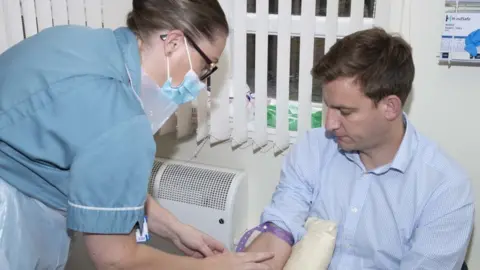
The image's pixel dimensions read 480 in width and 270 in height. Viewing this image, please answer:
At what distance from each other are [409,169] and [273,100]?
702 millimetres

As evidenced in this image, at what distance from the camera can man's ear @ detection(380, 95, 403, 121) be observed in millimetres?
1531

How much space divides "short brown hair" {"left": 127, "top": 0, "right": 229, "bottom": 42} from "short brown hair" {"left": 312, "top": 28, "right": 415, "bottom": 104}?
380mm

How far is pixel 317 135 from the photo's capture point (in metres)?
1.77

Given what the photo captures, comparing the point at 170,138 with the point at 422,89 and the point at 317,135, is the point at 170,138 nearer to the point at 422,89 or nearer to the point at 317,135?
the point at 317,135

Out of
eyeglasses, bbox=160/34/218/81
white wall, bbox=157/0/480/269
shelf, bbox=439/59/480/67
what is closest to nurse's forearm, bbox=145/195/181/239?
eyeglasses, bbox=160/34/218/81

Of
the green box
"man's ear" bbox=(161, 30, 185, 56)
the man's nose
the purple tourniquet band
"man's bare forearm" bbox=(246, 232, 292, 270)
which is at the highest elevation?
"man's ear" bbox=(161, 30, 185, 56)

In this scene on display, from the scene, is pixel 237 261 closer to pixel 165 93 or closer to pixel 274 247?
pixel 274 247

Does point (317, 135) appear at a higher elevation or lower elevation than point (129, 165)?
lower

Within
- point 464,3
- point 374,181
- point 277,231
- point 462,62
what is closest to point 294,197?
point 277,231

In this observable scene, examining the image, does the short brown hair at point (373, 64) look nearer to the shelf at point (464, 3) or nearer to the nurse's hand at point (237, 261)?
the shelf at point (464, 3)

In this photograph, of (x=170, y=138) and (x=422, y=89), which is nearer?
(x=422, y=89)

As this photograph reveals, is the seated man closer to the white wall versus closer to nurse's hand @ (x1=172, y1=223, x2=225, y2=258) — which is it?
nurse's hand @ (x1=172, y1=223, x2=225, y2=258)

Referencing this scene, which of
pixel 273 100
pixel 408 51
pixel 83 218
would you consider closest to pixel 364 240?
pixel 408 51

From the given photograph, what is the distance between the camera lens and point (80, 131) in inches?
44.7
